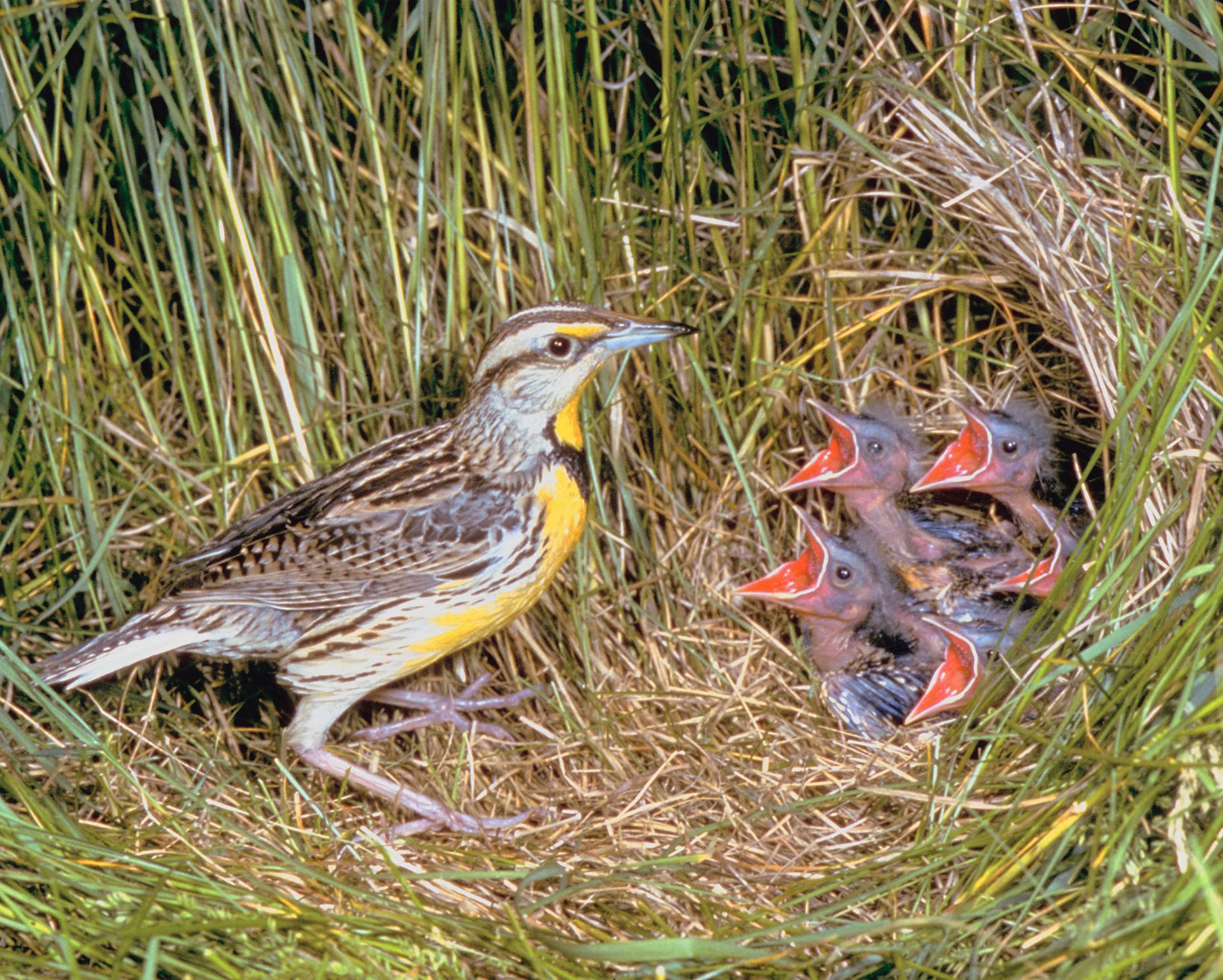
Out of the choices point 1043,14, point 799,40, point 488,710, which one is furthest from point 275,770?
point 1043,14

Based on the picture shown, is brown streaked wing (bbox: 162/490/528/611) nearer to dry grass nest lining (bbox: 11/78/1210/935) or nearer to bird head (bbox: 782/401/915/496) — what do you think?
dry grass nest lining (bbox: 11/78/1210/935)

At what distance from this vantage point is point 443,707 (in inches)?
144

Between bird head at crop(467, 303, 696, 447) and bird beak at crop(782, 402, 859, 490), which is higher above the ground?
bird head at crop(467, 303, 696, 447)

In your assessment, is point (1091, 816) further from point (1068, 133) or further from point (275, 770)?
point (275, 770)

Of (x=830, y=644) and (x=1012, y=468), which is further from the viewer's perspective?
(x=830, y=644)

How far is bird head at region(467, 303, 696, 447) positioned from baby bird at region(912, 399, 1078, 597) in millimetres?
934

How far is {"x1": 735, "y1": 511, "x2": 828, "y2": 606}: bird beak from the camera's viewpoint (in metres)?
3.57

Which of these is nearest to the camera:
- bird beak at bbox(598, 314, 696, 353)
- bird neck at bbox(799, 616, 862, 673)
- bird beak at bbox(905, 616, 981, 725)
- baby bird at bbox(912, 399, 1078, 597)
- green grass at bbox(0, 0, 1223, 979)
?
green grass at bbox(0, 0, 1223, 979)

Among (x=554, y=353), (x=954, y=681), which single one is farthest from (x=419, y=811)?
(x=954, y=681)

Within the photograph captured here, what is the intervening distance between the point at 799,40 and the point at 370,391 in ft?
5.12

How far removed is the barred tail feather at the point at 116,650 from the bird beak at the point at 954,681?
1.88m

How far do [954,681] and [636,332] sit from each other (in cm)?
122

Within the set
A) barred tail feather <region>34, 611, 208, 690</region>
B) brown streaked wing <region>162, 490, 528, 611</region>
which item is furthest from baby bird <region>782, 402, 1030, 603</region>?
barred tail feather <region>34, 611, 208, 690</region>

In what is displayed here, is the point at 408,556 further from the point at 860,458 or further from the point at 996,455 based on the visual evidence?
the point at 996,455
